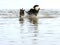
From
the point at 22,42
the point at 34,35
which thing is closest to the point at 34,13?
the point at 34,35

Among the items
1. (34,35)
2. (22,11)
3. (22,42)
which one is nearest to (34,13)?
(22,11)

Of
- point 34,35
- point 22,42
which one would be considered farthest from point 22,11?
point 22,42

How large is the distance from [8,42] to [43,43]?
4.52 ft

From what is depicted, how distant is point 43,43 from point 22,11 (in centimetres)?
1766

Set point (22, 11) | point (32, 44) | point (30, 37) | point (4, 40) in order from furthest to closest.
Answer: point (22, 11), point (30, 37), point (4, 40), point (32, 44)

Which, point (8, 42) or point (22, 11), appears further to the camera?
point (22, 11)

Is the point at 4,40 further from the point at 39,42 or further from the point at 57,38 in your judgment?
the point at 57,38

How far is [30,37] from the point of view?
41.0ft

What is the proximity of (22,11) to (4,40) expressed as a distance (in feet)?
55.5

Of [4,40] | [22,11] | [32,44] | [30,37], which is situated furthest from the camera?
[22,11]

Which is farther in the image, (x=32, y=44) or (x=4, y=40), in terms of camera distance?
(x=4, y=40)

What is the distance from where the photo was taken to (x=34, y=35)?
13.1m

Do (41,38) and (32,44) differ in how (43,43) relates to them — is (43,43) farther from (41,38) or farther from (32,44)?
(41,38)

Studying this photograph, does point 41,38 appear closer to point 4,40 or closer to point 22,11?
point 4,40
